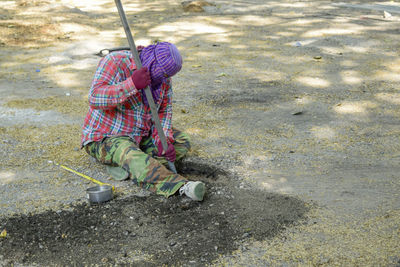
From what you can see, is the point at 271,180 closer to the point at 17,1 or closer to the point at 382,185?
the point at 382,185

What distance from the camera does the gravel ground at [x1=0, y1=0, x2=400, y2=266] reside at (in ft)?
9.22

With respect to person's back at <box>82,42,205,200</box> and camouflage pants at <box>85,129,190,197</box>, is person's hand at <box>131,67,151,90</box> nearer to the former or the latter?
person's back at <box>82,42,205,200</box>

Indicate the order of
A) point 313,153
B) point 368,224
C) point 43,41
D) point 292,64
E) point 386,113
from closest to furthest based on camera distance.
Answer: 1. point 368,224
2. point 313,153
3. point 386,113
4. point 292,64
5. point 43,41

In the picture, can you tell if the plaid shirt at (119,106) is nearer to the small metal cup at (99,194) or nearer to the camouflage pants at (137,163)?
the camouflage pants at (137,163)

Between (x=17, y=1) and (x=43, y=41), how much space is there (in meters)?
3.94

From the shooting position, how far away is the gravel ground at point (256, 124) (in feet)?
9.22

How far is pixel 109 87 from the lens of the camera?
3264mm

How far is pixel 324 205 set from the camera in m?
3.12

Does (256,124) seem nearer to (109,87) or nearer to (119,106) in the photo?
(119,106)

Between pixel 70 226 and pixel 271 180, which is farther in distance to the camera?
pixel 271 180

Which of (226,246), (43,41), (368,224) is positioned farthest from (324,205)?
(43,41)

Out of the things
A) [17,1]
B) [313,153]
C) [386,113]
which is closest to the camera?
[313,153]

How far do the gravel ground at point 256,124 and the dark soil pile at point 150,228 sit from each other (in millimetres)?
17

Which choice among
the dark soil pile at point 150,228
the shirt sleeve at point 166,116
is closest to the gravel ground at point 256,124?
the dark soil pile at point 150,228
